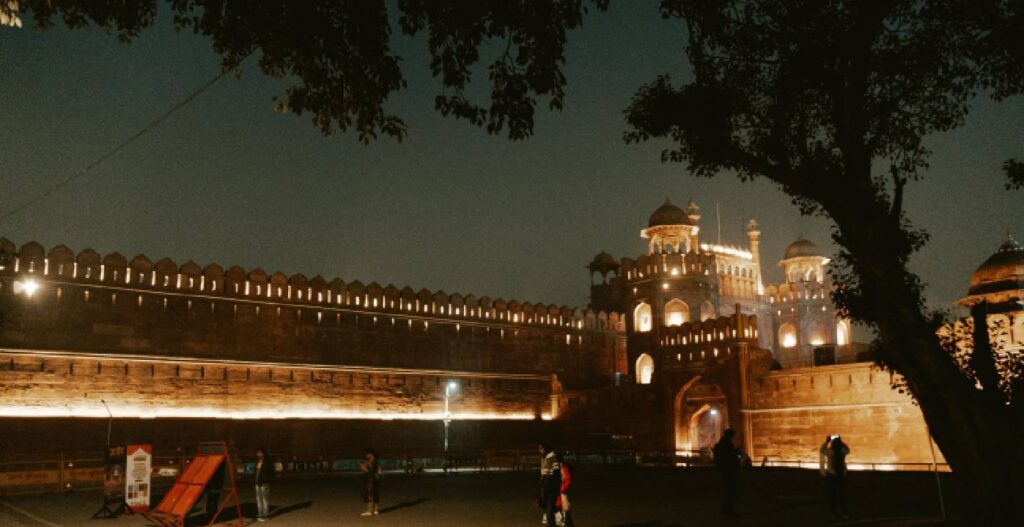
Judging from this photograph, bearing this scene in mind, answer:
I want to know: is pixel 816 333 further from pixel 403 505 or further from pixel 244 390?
pixel 403 505

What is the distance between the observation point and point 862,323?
8.88 meters

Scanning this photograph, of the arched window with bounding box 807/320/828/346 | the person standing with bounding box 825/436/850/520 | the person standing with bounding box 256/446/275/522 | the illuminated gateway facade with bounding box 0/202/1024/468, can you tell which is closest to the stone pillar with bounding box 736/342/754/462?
the illuminated gateway facade with bounding box 0/202/1024/468

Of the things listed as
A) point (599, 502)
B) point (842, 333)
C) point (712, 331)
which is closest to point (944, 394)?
point (599, 502)

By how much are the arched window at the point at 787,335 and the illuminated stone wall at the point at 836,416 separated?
15.7 m

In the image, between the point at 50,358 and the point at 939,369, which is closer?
the point at 939,369

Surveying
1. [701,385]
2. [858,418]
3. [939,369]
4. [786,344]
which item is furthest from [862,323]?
[786,344]

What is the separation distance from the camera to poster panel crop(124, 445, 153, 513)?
11156 millimetres

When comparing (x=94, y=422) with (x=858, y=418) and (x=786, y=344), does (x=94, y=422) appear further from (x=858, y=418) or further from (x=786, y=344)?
(x=786, y=344)

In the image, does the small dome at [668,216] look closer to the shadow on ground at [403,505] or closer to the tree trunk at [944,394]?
the shadow on ground at [403,505]

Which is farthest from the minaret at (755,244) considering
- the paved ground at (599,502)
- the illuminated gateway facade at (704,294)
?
the paved ground at (599,502)

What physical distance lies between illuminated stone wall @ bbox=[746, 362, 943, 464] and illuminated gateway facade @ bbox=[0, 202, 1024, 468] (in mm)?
40

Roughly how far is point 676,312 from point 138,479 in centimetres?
2384

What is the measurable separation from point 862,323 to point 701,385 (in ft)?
59.9

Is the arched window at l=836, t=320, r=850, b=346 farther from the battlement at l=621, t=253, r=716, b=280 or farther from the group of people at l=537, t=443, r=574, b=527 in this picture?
the group of people at l=537, t=443, r=574, b=527
